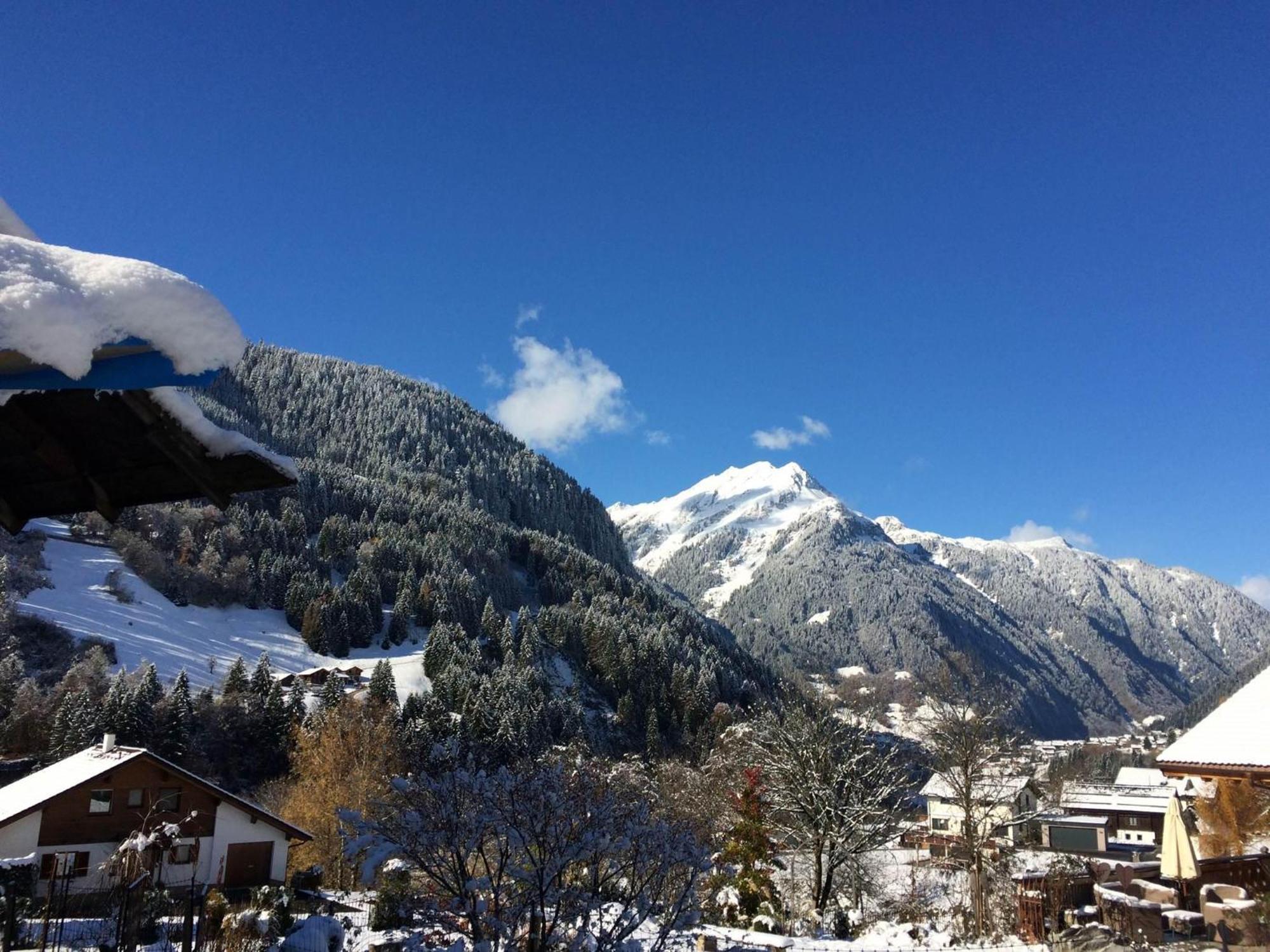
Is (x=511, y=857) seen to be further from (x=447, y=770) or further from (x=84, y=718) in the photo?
(x=84, y=718)

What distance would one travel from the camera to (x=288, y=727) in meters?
54.8

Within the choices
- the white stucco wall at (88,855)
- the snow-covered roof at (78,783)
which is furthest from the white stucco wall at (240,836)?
the white stucco wall at (88,855)

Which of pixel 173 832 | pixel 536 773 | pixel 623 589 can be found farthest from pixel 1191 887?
pixel 623 589

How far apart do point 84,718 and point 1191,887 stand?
52197mm

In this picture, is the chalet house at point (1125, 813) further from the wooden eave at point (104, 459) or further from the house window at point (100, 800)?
the wooden eave at point (104, 459)

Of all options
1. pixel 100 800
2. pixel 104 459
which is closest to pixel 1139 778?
pixel 100 800

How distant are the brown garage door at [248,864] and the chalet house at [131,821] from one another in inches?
0.9

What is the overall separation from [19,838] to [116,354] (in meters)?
31.3

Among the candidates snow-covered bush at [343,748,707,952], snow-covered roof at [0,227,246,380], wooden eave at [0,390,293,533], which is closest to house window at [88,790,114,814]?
snow-covered bush at [343,748,707,952]

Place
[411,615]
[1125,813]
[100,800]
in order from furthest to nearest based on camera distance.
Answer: [411,615] < [1125,813] < [100,800]

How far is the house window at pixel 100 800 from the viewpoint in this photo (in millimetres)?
26078

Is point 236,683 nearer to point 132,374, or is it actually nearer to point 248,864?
point 248,864

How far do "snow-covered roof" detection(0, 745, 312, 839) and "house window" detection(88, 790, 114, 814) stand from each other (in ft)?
2.44

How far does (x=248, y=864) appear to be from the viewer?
2825 centimetres
